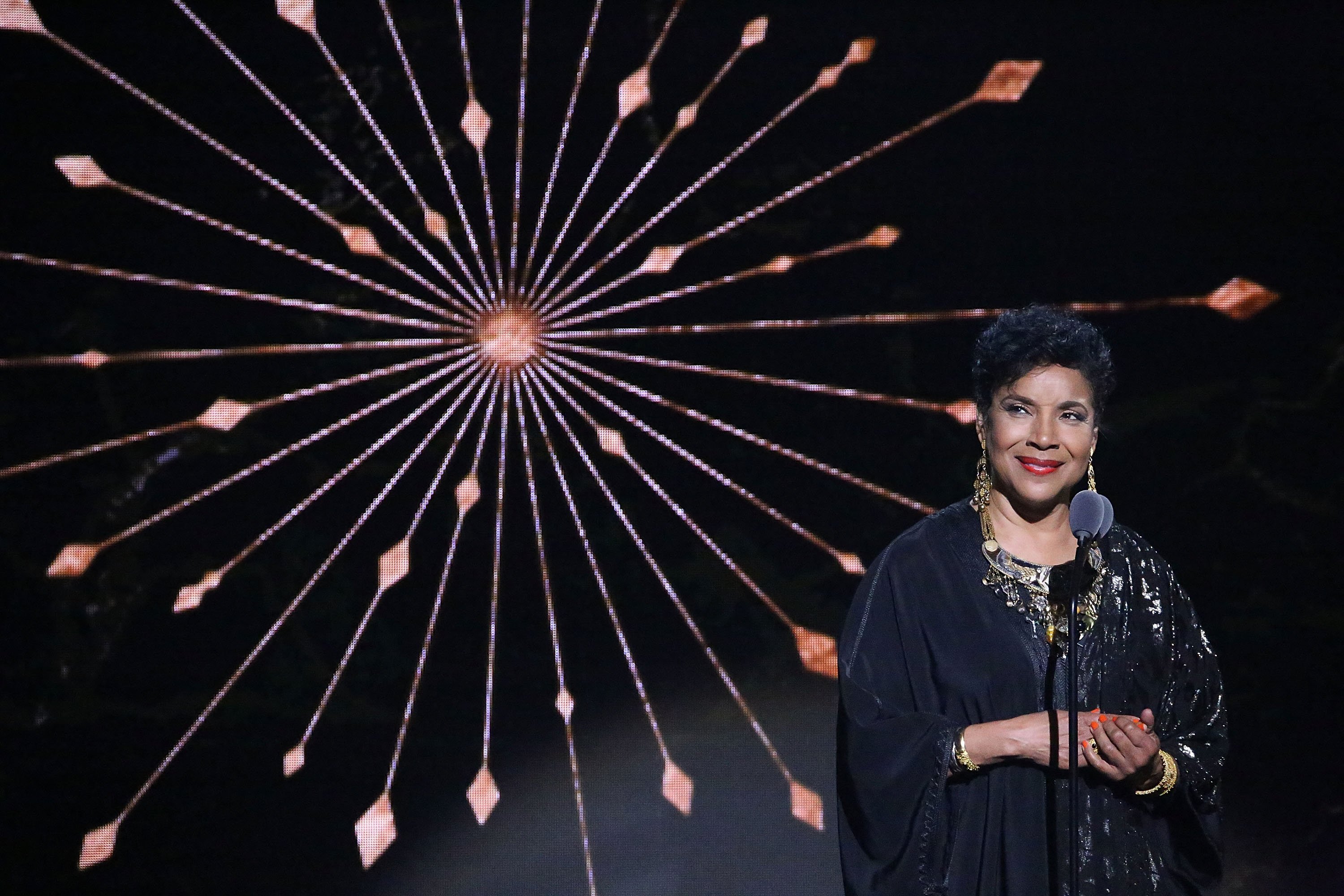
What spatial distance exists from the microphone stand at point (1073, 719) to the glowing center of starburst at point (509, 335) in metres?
1.44

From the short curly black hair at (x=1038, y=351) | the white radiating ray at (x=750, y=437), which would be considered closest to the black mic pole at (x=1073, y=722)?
Answer: the short curly black hair at (x=1038, y=351)

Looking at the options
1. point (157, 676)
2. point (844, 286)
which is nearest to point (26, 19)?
point (157, 676)

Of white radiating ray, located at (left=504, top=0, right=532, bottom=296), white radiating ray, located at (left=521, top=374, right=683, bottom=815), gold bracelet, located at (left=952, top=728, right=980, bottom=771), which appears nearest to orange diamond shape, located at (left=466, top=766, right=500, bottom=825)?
white radiating ray, located at (left=521, top=374, right=683, bottom=815)

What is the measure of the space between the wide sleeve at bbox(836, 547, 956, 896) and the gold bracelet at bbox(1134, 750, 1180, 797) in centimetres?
27

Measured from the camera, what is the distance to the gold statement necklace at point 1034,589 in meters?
1.87

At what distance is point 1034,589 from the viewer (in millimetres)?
1878

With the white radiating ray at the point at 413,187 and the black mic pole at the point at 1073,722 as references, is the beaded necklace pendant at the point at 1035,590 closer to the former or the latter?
the black mic pole at the point at 1073,722

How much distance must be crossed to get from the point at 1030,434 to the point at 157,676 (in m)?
1.88

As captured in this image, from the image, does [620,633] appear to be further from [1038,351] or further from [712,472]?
[1038,351]

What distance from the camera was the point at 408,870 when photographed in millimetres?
2789

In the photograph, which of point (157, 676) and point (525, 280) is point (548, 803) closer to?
point (157, 676)

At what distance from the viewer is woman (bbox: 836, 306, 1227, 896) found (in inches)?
71.4

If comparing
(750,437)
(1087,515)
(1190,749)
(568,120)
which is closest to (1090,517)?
(1087,515)

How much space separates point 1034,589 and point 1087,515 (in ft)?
0.81
